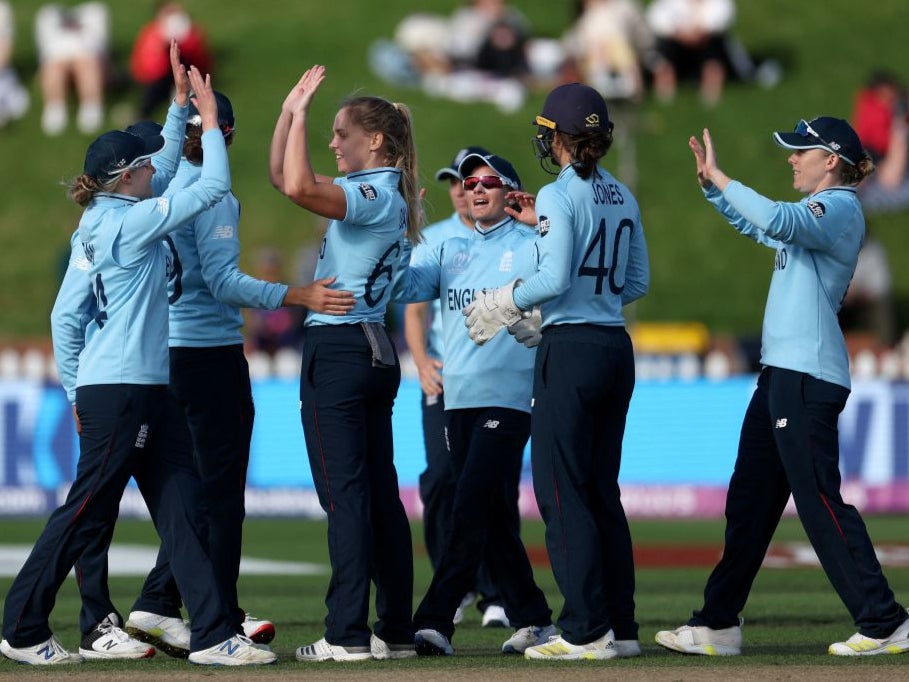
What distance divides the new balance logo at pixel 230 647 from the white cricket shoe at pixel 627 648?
1.61 meters

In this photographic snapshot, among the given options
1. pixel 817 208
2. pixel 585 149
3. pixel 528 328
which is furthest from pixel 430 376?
pixel 817 208

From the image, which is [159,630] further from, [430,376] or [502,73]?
[502,73]

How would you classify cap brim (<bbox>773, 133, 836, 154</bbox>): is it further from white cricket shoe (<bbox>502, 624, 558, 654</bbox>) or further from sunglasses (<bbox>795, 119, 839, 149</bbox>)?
white cricket shoe (<bbox>502, 624, 558, 654</bbox>)

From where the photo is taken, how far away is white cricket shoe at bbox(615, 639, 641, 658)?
7.18 meters

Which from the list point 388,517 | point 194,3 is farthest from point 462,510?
point 194,3

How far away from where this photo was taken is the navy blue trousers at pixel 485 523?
24.9 ft

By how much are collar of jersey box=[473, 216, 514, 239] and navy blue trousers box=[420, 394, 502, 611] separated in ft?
3.88

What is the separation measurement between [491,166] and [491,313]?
1.24 metres

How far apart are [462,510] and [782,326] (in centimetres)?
166

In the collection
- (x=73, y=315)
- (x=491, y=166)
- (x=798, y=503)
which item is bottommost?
(x=798, y=503)

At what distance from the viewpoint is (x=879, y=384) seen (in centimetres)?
1611

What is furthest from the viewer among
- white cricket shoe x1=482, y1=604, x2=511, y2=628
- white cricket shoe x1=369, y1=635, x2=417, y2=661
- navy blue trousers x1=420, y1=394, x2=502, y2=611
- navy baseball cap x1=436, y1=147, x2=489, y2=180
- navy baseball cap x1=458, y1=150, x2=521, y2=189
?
white cricket shoe x1=482, y1=604, x2=511, y2=628

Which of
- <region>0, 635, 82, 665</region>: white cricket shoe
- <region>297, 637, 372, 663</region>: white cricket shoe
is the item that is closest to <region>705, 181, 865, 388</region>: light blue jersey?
<region>297, 637, 372, 663</region>: white cricket shoe

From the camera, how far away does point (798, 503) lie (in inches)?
284
